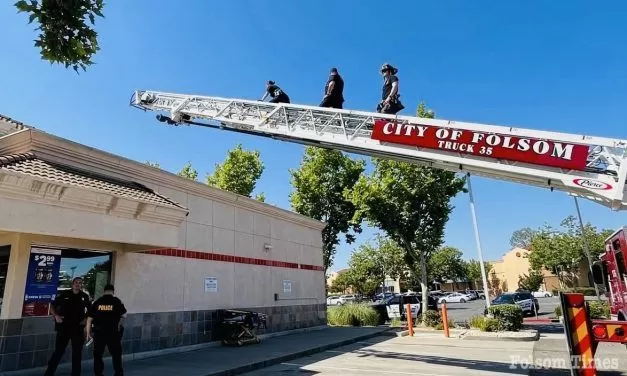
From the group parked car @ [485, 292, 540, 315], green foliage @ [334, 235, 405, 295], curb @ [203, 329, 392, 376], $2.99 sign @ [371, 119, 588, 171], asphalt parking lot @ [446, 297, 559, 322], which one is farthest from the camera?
green foliage @ [334, 235, 405, 295]

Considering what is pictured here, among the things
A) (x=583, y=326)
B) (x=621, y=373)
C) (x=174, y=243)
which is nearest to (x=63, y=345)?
(x=174, y=243)

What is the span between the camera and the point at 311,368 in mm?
9922

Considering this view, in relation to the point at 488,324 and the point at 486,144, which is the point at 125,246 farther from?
the point at 488,324

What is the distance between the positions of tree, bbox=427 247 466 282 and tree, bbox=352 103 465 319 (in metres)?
49.3

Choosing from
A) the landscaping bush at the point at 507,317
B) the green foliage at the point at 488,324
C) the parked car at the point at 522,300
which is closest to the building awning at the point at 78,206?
the green foliage at the point at 488,324

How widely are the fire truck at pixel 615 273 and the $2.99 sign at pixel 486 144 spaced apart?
295 centimetres

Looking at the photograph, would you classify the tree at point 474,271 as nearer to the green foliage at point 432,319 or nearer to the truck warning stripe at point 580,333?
the green foliage at point 432,319

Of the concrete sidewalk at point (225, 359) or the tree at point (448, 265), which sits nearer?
the concrete sidewalk at point (225, 359)

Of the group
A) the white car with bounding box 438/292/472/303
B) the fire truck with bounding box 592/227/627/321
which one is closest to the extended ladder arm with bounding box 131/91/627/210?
the fire truck with bounding box 592/227/627/321

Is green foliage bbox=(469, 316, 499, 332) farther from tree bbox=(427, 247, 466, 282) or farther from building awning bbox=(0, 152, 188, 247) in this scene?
tree bbox=(427, 247, 466, 282)

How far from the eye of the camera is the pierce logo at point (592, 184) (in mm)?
6968

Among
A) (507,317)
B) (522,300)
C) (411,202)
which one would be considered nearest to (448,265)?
(522,300)

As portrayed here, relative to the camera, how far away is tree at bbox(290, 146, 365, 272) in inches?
A: 1136

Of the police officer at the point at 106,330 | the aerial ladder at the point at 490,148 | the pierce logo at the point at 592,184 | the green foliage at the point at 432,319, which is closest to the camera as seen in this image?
the aerial ladder at the point at 490,148
